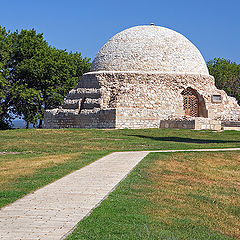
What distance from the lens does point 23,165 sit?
13.2m

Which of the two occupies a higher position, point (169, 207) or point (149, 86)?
point (149, 86)

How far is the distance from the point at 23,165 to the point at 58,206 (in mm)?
6308

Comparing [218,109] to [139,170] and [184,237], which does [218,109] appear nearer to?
[139,170]

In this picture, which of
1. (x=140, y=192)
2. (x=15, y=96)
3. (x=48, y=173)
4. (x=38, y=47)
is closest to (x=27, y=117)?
(x=15, y=96)

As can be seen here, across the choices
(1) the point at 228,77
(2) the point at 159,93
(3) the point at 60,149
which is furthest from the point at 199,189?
(1) the point at 228,77

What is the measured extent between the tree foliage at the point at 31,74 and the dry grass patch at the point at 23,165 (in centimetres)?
2606

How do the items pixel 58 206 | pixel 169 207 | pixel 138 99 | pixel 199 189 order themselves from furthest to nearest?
pixel 138 99
pixel 199 189
pixel 169 207
pixel 58 206

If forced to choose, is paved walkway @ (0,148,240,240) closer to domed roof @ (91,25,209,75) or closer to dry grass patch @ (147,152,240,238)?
dry grass patch @ (147,152,240,238)

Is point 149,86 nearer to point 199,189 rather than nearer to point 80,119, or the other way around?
point 80,119

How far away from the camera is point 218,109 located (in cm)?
3738

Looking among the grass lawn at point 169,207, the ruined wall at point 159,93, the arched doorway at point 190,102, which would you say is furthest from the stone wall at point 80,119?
the grass lawn at point 169,207

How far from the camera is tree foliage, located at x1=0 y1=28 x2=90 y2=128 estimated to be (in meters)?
41.5

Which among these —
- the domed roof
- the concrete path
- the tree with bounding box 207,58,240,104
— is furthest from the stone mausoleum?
the concrete path

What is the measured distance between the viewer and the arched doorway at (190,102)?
1478 inches
